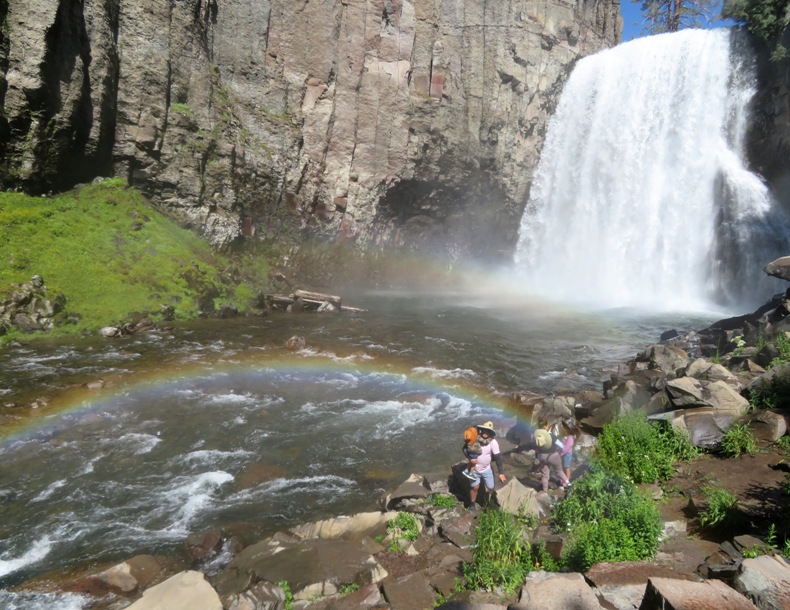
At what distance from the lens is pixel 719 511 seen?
277 inches

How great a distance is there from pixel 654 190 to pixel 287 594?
37341 millimetres

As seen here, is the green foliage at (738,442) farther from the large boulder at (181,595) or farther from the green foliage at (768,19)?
the green foliage at (768,19)

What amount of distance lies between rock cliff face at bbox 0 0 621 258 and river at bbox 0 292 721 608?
11.6 meters

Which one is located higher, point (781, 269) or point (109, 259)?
point (781, 269)

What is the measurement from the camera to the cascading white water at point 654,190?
31.9 m

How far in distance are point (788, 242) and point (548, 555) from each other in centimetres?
3148

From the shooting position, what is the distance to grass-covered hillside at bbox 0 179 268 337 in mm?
20984

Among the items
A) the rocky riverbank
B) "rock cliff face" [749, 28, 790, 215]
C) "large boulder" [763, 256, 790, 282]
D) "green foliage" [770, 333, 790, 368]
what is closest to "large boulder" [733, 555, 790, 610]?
the rocky riverbank

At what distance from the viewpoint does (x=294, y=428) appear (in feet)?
41.8

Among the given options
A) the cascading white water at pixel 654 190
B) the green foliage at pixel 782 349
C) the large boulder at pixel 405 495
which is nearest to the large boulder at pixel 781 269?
the green foliage at pixel 782 349

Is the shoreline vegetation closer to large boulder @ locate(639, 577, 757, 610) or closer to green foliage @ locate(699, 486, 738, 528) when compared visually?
green foliage @ locate(699, 486, 738, 528)

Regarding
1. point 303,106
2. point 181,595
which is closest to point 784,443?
point 181,595

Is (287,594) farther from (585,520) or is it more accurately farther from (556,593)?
(585,520)

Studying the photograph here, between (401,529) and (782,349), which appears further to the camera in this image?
(782,349)
